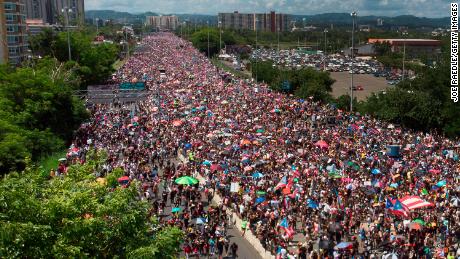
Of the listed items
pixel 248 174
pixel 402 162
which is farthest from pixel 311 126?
pixel 248 174

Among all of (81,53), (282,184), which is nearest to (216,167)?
(282,184)

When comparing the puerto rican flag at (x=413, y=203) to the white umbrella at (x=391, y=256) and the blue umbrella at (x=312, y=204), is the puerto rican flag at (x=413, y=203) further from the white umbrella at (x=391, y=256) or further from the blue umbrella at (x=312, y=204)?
the white umbrella at (x=391, y=256)

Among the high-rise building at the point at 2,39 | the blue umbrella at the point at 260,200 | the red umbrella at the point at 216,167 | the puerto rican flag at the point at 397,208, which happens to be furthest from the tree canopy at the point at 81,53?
the puerto rican flag at the point at 397,208

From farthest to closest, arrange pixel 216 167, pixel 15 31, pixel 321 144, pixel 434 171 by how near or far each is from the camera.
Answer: pixel 15 31, pixel 321 144, pixel 216 167, pixel 434 171

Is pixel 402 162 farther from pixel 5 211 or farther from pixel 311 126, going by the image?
pixel 5 211

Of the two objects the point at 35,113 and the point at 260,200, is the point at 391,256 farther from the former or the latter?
the point at 35,113

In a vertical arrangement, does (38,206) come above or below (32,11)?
below
